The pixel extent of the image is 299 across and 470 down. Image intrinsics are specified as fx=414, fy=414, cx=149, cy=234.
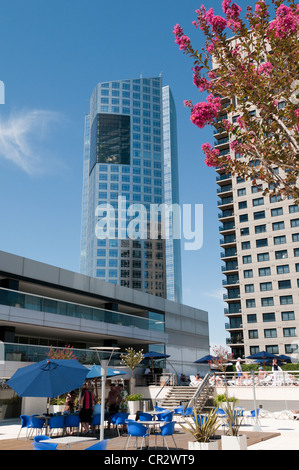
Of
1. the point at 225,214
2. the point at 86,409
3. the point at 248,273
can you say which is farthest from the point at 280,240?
the point at 86,409

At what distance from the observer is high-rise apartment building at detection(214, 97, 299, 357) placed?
57.7 metres

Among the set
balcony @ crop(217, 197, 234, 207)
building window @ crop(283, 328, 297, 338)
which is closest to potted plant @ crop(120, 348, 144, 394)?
building window @ crop(283, 328, 297, 338)

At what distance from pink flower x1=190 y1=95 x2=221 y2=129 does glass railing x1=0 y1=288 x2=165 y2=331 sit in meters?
18.4

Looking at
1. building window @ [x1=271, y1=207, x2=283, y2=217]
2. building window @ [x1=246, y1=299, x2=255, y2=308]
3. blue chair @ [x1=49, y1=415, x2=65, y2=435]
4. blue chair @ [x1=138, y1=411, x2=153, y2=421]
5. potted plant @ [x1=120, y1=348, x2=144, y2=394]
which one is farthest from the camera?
building window @ [x1=271, y1=207, x2=283, y2=217]

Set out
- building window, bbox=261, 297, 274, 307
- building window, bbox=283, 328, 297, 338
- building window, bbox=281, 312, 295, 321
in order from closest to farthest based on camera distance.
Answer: building window, bbox=283, 328, 297, 338, building window, bbox=281, 312, 295, 321, building window, bbox=261, 297, 274, 307

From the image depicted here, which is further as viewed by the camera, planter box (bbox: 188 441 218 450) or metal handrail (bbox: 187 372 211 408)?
metal handrail (bbox: 187 372 211 408)

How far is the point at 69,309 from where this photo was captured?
27.5 m

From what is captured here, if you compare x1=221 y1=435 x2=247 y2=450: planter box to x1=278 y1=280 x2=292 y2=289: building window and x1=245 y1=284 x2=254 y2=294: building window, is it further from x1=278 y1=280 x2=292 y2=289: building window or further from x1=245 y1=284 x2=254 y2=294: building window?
x1=245 y1=284 x2=254 y2=294: building window

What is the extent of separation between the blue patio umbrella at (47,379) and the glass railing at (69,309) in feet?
37.9

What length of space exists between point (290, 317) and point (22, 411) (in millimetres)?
43645

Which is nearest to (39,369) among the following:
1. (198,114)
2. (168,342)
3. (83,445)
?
(83,445)

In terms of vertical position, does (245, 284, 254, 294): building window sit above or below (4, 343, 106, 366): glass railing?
above

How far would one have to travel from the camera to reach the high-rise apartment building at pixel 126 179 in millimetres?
119312

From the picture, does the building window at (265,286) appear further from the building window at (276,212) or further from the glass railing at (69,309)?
the glass railing at (69,309)
